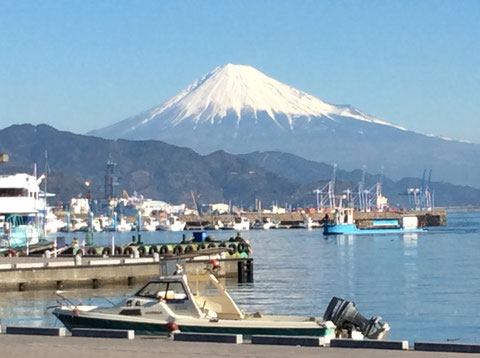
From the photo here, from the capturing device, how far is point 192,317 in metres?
30.6

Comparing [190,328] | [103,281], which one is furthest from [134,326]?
[103,281]

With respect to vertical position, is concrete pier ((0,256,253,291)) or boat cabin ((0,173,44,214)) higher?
boat cabin ((0,173,44,214))

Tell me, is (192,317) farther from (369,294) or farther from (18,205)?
(18,205)

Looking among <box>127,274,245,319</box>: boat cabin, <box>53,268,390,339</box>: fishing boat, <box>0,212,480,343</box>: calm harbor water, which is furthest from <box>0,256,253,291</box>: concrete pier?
<box>53,268,390,339</box>: fishing boat

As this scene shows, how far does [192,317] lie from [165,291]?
145 centimetres

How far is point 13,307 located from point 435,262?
51.6 m

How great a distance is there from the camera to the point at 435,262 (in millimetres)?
96562

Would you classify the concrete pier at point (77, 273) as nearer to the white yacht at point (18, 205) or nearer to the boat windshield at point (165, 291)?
the boat windshield at point (165, 291)

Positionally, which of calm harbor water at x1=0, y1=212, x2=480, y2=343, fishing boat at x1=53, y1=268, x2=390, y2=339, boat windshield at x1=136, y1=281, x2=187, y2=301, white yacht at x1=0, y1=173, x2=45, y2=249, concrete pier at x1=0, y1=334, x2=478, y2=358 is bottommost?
calm harbor water at x1=0, y1=212, x2=480, y2=343

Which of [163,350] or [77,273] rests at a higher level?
[77,273]

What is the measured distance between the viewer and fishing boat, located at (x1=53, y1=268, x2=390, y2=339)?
29328 millimetres

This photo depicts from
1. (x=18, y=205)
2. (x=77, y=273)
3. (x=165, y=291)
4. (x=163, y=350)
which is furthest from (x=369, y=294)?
(x=18, y=205)

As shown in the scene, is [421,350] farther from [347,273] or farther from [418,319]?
[347,273]

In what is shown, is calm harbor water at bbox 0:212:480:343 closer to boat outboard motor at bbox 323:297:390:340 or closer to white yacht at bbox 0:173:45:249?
boat outboard motor at bbox 323:297:390:340
